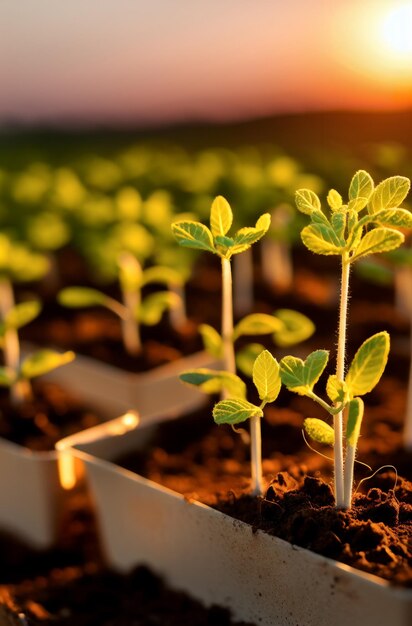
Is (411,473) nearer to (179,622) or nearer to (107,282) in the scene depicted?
(179,622)

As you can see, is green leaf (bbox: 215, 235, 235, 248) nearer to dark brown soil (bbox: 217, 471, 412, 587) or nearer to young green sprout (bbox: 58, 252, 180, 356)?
dark brown soil (bbox: 217, 471, 412, 587)

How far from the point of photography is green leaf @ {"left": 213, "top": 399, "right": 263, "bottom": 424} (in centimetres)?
94

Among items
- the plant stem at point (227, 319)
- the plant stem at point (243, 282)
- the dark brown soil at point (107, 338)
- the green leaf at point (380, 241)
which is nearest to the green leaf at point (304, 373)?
the green leaf at point (380, 241)

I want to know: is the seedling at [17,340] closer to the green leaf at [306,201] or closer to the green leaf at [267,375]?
the green leaf at [267,375]

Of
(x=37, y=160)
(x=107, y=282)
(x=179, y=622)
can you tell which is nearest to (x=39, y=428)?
(x=179, y=622)

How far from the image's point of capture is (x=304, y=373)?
3.02ft

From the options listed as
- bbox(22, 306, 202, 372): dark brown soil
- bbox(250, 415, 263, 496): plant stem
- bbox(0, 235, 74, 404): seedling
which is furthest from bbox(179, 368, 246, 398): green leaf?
bbox(22, 306, 202, 372): dark brown soil

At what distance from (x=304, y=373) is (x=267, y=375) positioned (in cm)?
6

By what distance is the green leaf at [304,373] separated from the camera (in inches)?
36.2

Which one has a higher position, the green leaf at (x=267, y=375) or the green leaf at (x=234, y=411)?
the green leaf at (x=267, y=375)

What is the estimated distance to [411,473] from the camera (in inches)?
47.7

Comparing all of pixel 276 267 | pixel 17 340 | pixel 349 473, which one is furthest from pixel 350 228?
pixel 276 267

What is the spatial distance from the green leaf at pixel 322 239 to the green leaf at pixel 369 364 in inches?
4.4

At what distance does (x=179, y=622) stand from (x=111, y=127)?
4267 mm
